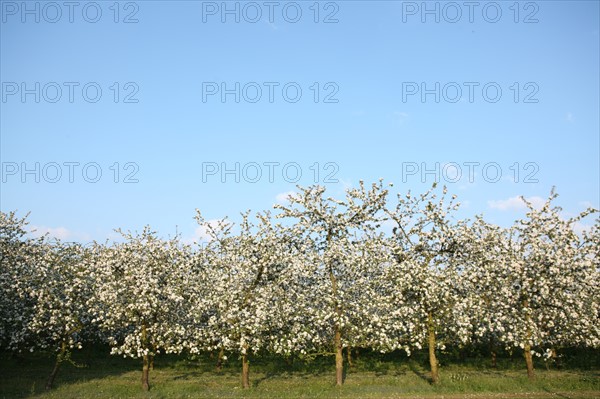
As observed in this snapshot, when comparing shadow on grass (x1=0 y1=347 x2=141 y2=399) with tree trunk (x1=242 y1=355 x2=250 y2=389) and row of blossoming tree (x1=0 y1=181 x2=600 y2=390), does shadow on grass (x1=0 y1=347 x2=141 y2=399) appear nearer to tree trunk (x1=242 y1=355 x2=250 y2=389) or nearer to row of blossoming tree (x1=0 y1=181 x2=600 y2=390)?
row of blossoming tree (x1=0 y1=181 x2=600 y2=390)

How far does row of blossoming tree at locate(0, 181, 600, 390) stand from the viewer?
92.7 ft

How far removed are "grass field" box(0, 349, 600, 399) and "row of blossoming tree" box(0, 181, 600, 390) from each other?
1.81 m

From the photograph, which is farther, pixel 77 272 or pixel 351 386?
pixel 77 272

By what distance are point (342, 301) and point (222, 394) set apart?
8.87 m

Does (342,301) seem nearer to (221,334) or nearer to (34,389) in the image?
Answer: (221,334)

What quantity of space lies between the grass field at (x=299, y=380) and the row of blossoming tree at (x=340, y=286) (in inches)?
71.3

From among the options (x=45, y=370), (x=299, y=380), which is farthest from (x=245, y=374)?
(x=45, y=370)

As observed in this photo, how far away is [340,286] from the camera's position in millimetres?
30828

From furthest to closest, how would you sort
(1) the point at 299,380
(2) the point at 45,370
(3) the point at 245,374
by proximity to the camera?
(2) the point at 45,370, (1) the point at 299,380, (3) the point at 245,374

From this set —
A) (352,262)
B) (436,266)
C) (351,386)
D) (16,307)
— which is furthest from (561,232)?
(16,307)

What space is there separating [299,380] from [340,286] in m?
7.22

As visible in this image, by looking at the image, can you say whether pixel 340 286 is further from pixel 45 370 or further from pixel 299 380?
pixel 45 370

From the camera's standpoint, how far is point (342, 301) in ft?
94.5

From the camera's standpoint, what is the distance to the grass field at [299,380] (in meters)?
26.6
